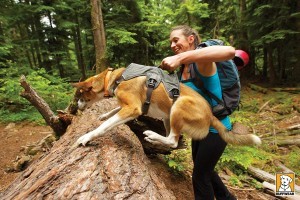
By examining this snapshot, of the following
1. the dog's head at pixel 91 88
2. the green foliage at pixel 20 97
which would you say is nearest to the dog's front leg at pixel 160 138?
the dog's head at pixel 91 88

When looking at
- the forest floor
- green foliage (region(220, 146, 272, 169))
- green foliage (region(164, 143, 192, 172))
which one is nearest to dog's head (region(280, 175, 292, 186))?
the forest floor

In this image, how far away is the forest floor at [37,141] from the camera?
4.15 m

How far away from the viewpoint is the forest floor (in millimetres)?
4148

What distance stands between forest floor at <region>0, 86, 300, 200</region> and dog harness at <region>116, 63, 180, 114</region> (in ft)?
5.70

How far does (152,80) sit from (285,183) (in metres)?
3.67

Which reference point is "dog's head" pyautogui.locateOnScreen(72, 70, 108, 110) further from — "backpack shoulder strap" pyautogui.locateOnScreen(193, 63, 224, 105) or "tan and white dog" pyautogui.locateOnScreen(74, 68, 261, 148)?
"backpack shoulder strap" pyautogui.locateOnScreen(193, 63, 224, 105)

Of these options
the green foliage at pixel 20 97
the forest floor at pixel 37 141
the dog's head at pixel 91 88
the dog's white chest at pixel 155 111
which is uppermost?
the dog's head at pixel 91 88

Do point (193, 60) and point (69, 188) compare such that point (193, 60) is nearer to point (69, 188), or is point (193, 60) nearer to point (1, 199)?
point (69, 188)

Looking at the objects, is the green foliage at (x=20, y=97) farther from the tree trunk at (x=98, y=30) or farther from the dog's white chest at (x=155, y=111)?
the dog's white chest at (x=155, y=111)

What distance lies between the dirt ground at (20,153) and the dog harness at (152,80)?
1.72 meters

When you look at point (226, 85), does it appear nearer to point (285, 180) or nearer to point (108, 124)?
point (108, 124)

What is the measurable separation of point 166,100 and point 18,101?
8.31m

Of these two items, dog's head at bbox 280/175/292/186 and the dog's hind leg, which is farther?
dog's head at bbox 280/175/292/186

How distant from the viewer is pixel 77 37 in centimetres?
1788
